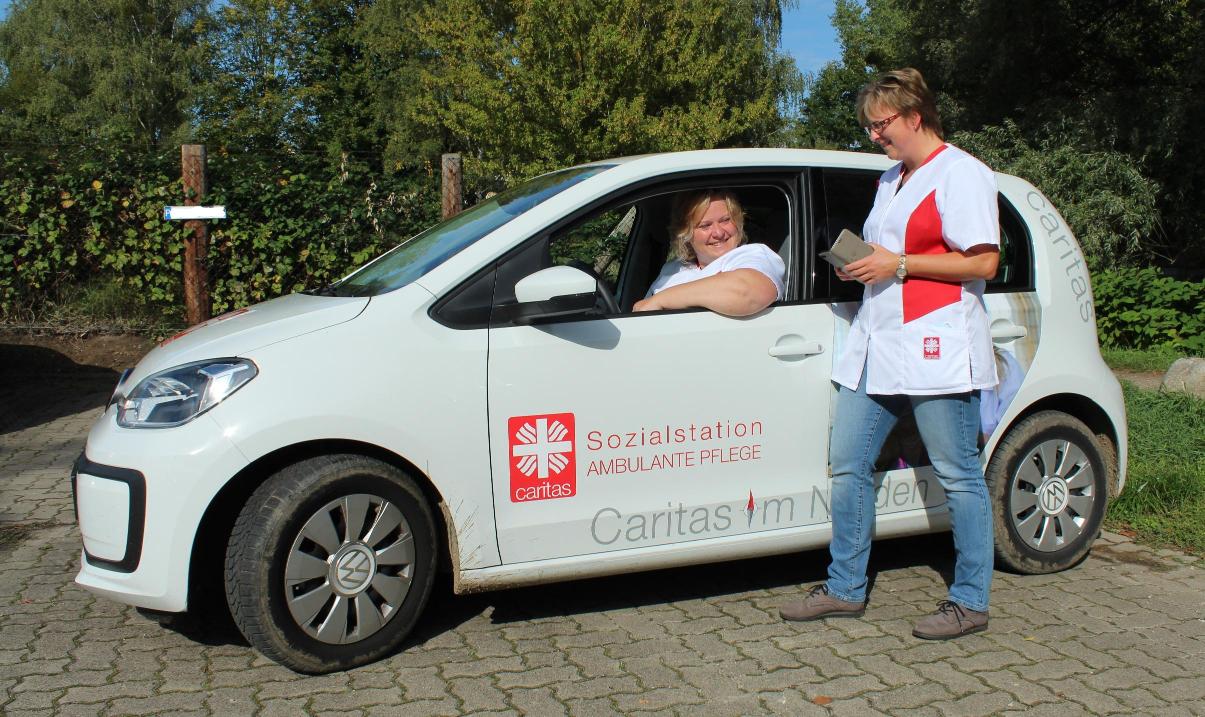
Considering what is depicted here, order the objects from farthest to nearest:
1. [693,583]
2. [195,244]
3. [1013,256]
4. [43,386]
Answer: [195,244], [43,386], [693,583], [1013,256]

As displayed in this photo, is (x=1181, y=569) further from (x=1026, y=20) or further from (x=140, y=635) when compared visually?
(x=1026, y=20)

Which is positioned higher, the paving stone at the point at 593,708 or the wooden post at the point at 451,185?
the wooden post at the point at 451,185

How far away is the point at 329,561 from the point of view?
350 centimetres

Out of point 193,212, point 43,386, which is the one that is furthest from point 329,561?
point 193,212

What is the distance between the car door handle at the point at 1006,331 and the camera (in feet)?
14.1

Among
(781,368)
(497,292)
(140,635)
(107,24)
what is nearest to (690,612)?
(781,368)

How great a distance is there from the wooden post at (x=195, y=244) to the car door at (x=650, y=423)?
7309 millimetres

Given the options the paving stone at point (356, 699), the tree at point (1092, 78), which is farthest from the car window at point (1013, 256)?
the tree at point (1092, 78)

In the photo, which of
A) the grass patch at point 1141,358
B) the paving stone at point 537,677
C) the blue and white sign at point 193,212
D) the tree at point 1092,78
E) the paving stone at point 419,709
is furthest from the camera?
the tree at point 1092,78

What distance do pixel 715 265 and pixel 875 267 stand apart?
66 cm

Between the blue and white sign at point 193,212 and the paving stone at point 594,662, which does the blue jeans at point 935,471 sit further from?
the blue and white sign at point 193,212

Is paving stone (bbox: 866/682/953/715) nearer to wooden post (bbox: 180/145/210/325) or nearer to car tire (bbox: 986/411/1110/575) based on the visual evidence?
car tire (bbox: 986/411/1110/575)

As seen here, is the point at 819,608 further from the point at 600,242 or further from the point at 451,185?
the point at 451,185

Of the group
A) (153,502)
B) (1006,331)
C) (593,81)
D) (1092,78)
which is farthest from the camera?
(1092,78)
